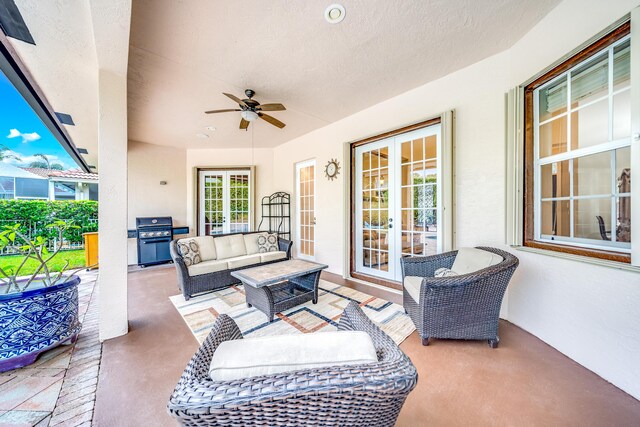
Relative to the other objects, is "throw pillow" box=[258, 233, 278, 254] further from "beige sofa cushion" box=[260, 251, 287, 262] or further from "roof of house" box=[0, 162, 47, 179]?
Answer: "roof of house" box=[0, 162, 47, 179]

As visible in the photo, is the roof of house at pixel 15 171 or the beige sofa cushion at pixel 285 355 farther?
the roof of house at pixel 15 171

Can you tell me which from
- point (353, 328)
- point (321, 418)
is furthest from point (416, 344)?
point (321, 418)

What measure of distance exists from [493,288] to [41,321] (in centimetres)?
372

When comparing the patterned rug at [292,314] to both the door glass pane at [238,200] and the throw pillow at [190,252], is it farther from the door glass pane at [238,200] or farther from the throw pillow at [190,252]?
the door glass pane at [238,200]

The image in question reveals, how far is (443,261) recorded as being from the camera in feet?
8.70

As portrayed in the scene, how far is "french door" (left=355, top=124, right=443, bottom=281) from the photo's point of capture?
3.26m

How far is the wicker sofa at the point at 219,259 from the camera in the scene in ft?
10.6

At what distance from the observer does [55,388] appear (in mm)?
1633

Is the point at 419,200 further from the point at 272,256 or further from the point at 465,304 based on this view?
the point at 272,256

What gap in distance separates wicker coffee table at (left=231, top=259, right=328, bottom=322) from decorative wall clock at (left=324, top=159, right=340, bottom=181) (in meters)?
1.90

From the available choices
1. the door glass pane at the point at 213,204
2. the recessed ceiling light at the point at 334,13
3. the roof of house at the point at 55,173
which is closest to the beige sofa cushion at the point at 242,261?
the door glass pane at the point at 213,204

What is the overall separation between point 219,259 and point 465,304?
3466 mm

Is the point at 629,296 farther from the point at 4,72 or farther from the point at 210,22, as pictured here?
the point at 4,72

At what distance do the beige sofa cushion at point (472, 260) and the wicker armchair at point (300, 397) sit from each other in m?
1.97
